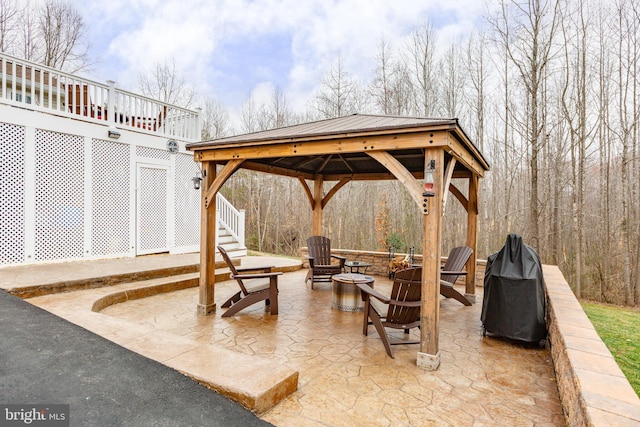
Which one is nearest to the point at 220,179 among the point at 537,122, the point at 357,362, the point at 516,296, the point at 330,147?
the point at 330,147

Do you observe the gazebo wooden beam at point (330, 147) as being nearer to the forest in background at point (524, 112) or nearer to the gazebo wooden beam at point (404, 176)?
the gazebo wooden beam at point (404, 176)

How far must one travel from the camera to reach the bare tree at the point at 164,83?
57.4ft

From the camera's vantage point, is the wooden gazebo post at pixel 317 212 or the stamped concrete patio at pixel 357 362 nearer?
the stamped concrete patio at pixel 357 362

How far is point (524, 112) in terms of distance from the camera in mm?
10758

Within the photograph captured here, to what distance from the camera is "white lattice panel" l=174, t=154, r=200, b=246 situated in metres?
9.12

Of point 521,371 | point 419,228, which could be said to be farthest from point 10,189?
point 419,228

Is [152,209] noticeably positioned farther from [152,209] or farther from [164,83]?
[164,83]

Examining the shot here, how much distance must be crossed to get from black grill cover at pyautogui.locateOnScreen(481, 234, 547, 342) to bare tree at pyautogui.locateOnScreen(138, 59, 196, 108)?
57.0 feet

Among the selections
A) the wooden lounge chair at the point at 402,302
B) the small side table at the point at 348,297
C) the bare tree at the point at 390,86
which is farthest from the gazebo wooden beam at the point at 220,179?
the bare tree at the point at 390,86

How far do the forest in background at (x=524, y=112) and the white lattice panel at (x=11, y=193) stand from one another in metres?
8.75

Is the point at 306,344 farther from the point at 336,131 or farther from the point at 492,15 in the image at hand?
the point at 492,15

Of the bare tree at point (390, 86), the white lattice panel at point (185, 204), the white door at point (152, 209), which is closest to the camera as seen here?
the white door at point (152, 209)

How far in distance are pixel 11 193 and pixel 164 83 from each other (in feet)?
42.4

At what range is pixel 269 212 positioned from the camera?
56.8 feet
